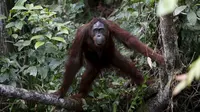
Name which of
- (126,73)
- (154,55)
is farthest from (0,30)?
(154,55)

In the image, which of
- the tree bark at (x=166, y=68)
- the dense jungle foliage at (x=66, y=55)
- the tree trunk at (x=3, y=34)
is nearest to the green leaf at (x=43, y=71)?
the dense jungle foliage at (x=66, y=55)

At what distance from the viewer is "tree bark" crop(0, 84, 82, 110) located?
3000 mm

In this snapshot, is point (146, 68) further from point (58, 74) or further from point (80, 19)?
point (80, 19)

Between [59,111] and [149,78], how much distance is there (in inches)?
49.7

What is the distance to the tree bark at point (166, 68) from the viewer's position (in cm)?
288

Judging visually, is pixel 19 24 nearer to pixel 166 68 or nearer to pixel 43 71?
pixel 43 71

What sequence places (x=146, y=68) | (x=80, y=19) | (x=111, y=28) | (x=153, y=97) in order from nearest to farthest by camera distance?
(x=153, y=97) < (x=111, y=28) < (x=146, y=68) < (x=80, y=19)

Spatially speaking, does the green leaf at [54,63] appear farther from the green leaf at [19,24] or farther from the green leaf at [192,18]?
the green leaf at [192,18]

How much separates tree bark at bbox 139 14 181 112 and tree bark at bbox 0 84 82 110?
87cm

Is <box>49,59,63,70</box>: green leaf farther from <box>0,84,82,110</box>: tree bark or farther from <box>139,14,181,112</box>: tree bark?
<box>139,14,181,112</box>: tree bark

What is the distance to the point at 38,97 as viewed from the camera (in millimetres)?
3215

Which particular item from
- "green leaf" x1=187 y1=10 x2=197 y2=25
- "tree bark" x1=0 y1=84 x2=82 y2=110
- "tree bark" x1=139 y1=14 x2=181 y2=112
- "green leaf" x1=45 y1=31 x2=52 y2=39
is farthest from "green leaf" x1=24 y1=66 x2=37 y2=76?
"green leaf" x1=187 y1=10 x2=197 y2=25

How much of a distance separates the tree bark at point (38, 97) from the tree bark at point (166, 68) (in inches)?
34.1

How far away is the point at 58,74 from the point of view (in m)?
4.43
